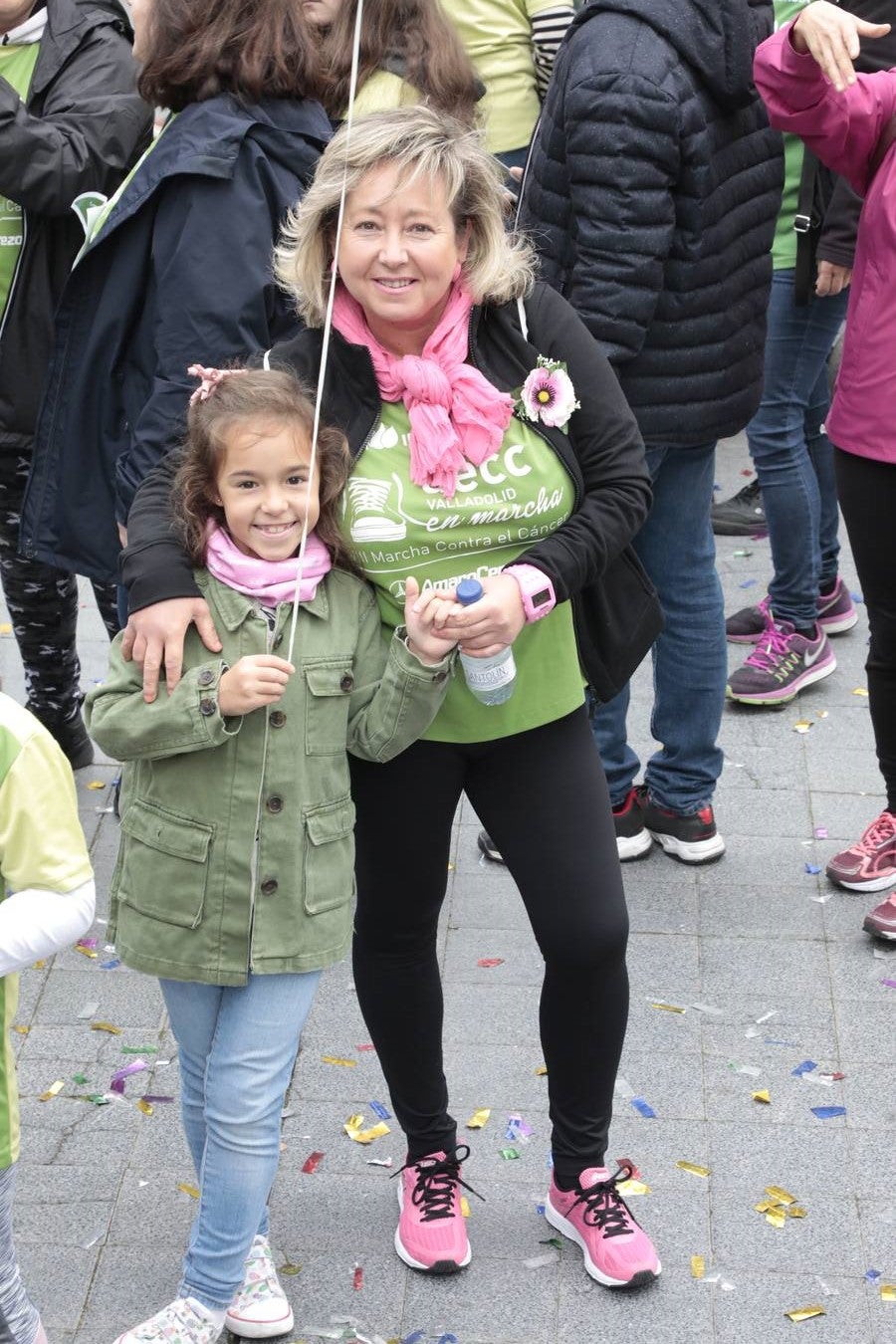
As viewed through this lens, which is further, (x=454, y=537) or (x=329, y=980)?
(x=329, y=980)

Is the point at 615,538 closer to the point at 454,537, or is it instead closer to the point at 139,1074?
the point at 454,537

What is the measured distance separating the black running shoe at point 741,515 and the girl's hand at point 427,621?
13.4 feet

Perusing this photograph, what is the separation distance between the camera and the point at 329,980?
4.08m

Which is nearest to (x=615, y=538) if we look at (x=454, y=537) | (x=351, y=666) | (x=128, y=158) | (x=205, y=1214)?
(x=454, y=537)

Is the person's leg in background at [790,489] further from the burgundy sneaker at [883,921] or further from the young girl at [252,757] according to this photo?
the young girl at [252,757]

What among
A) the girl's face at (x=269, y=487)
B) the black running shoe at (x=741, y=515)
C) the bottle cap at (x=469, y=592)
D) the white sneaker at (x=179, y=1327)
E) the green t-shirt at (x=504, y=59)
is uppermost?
the girl's face at (x=269, y=487)

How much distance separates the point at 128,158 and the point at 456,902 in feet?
6.31

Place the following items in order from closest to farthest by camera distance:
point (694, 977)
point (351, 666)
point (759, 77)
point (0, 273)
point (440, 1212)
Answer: point (351, 666), point (440, 1212), point (759, 77), point (694, 977), point (0, 273)

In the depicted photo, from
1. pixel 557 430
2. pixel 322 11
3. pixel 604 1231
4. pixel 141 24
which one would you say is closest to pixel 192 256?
pixel 141 24

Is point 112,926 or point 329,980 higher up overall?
point 112,926

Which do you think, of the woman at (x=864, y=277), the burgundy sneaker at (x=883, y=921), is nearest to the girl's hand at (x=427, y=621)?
the woman at (x=864, y=277)

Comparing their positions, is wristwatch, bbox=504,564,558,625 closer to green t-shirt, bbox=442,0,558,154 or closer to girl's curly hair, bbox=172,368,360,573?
girl's curly hair, bbox=172,368,360,573

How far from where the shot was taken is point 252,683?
8.39ft

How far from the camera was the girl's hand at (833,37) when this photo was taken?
135 inches
